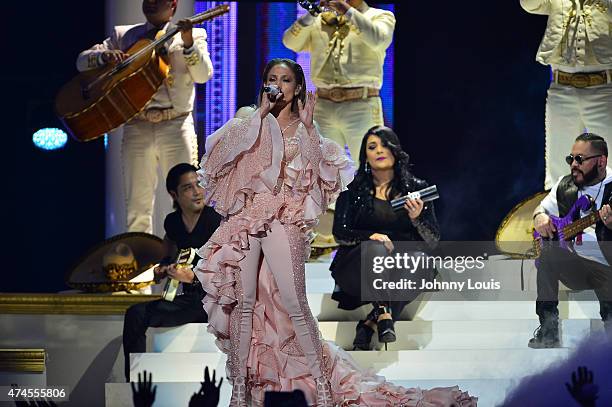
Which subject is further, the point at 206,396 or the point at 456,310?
the point at 456,310

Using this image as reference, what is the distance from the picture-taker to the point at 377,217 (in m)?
8.34

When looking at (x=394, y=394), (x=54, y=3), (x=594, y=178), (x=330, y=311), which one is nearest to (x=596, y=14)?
(x=594, y=178)

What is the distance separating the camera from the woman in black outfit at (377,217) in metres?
8.23

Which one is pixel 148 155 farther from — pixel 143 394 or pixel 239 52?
pixel 143 394

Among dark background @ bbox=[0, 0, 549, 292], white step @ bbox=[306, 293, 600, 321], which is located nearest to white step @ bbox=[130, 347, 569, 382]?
white step @ bbox=[306, 293, 600, 321]

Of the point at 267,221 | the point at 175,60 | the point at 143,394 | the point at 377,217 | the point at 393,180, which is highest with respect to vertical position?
the point at 175,60

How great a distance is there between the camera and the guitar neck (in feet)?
26.8

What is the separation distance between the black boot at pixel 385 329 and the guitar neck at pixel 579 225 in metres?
1.09

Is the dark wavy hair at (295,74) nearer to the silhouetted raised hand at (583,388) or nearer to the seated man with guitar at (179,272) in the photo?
the seated man with guitar at (179,272)

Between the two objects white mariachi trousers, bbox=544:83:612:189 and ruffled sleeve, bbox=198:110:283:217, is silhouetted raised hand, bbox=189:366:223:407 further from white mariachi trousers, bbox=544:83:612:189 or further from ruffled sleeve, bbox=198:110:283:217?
white mariachi trousers, bbox=544:83:612:189

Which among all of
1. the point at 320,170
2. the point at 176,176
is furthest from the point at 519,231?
the point at 320,170

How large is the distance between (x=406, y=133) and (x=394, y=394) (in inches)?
156

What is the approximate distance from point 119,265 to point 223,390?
1885mm

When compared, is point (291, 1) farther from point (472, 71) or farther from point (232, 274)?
point (232, 274)
